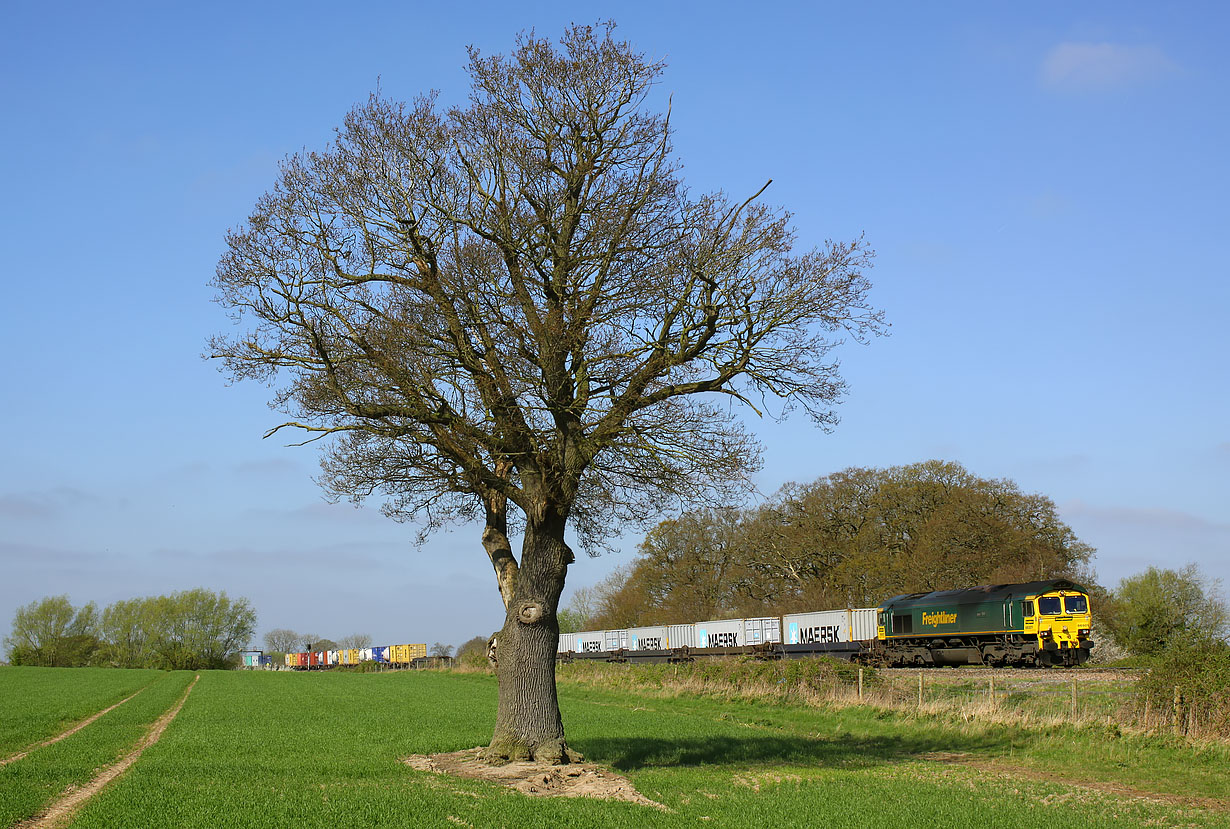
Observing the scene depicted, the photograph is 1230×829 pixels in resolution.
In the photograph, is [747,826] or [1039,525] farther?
[1039,525]

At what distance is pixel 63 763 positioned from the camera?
1577 cm

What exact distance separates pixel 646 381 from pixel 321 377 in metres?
4.91

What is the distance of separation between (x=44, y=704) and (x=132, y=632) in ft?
289

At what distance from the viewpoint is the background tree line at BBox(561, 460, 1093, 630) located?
55938 millimetres

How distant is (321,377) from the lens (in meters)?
13.9

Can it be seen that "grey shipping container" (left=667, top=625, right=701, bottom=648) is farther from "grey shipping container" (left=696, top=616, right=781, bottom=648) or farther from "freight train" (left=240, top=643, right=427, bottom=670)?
"freight train" (left=240, top=643, right=427, bottom=670)

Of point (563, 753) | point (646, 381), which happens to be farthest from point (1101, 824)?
point (646, 381)

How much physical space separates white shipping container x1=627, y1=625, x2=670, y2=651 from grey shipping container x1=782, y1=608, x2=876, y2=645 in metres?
12.4

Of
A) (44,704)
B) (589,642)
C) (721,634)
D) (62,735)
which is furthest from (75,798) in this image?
Answer: (589,642)

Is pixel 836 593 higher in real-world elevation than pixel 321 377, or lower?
lower

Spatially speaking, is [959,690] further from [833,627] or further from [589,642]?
[589,642]

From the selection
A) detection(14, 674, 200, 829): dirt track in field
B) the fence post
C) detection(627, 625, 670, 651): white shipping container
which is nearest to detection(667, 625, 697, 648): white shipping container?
detection(627, 625, 670, 651): white shipping container

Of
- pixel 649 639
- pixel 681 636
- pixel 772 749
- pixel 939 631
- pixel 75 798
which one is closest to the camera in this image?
pixel 75 798

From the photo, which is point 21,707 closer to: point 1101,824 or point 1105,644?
point 1101,824
